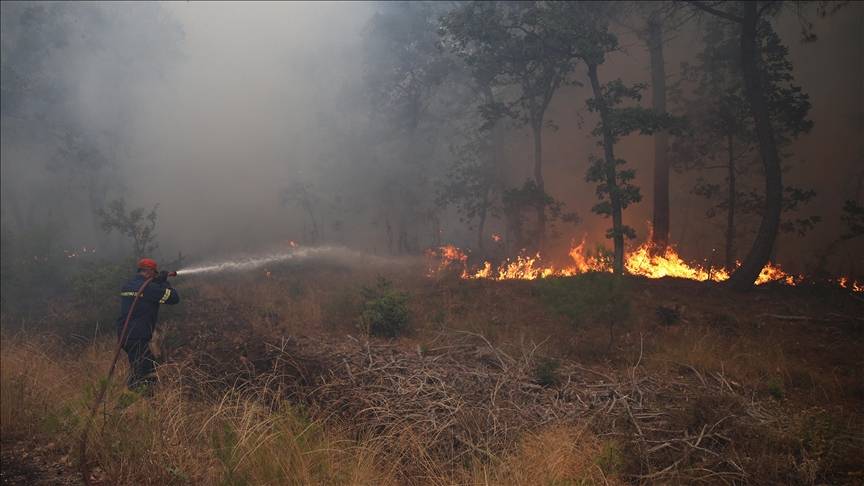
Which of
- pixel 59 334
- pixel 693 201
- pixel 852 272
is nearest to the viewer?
pixel 59 334

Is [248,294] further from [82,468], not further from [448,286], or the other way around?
[82,468]

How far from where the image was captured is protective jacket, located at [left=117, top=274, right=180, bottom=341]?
6324mm

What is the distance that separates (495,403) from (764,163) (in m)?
9.28

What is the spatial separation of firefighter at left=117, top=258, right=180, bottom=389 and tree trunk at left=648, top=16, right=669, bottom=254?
12.7m

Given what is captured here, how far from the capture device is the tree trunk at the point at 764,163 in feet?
35.3

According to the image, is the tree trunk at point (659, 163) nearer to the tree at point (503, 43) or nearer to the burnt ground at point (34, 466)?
the tree at point (503, 43)

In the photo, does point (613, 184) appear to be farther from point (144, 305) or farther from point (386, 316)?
point (144, 305)

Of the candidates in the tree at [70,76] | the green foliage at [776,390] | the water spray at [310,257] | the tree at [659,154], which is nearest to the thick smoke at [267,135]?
the tree at [70,76]

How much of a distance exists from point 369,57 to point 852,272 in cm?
1993

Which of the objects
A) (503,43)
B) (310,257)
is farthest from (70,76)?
(503,43)

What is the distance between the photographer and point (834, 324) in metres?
8.58

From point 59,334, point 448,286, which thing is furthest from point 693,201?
point 59,334

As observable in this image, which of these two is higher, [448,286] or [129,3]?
[129,3]

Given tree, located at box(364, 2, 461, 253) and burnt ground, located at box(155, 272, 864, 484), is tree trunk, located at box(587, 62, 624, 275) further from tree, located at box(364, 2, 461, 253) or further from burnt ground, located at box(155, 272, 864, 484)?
tree, located at box(364, 2, 461, 253)
